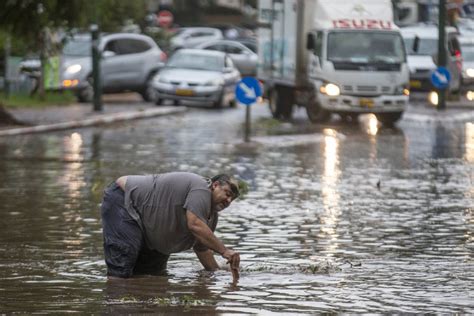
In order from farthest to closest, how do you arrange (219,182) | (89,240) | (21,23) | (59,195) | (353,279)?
(21,23), (59,195), (89,240), (353,279), (219,182)

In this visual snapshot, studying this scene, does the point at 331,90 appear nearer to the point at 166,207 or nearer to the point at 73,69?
the point at 73,69

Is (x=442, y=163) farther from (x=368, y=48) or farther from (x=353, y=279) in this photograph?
(x=353, y=279)

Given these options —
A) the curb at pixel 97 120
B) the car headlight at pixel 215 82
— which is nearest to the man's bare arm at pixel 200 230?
the curb at pixel 97 120

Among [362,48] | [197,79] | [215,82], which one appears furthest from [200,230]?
A: [215,82]

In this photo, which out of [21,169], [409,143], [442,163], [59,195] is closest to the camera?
[59,195]

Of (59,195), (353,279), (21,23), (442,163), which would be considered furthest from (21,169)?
(353,279)

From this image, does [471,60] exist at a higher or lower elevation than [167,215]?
lower

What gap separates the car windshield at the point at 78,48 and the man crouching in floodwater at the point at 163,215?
30224 millimetres

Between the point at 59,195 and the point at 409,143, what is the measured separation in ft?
38.1

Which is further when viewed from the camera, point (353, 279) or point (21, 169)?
point (21, 169)

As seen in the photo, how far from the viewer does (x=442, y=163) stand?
79.6 feet

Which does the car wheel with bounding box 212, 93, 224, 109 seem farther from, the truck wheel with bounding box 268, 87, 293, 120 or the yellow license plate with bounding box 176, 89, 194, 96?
the truck wheel with bounding box 268, 87, 293, 120

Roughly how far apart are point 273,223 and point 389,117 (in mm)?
18274

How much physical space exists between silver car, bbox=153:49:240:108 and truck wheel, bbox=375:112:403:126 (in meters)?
6.63
